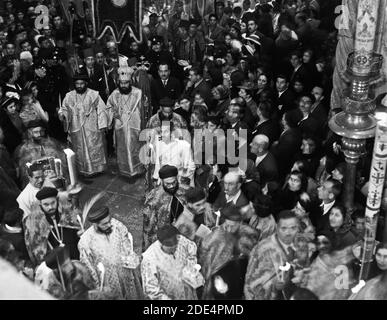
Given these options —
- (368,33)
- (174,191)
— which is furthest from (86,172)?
(368,33)

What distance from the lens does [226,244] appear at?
21.5 feet

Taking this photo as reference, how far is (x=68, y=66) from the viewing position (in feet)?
38.5

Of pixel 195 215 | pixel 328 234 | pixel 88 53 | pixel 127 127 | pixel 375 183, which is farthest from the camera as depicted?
pixel 88 53

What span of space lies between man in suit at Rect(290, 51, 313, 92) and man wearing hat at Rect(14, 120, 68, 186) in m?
3.60

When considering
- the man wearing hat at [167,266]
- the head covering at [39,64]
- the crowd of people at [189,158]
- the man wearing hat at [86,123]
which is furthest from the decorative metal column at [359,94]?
the head covering at [39,64]

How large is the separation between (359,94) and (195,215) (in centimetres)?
209

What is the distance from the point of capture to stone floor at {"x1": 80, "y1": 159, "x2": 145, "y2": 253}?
9.39 meters

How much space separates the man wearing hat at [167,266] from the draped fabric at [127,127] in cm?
388

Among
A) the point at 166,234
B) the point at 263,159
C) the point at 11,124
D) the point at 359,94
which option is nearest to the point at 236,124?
the point at 263,159

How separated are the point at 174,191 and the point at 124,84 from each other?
2807 mm

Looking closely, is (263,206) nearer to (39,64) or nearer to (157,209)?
(157,209)

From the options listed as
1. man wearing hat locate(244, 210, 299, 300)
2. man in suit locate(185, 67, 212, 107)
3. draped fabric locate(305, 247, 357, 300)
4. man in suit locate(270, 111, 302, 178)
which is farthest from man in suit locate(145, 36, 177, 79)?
draped fabric locate(305, 247, 357, 300)

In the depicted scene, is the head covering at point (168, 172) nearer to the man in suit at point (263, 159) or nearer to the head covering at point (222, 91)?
the man in suit at point (263, 159)

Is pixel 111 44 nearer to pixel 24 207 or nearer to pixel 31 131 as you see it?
pixel 31 131
